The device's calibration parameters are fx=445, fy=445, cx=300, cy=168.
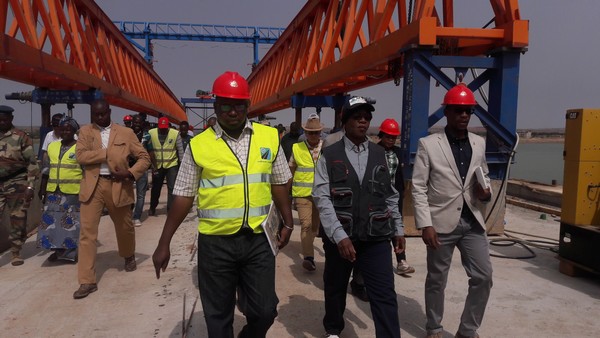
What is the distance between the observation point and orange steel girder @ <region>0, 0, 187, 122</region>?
6180 mm

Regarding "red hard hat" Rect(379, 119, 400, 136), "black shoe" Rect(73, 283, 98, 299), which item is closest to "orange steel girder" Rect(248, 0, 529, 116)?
"red hard hat" Rect(379, 119, 400, 136)

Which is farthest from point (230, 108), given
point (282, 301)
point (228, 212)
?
point (282, 301)

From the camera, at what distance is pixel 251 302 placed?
106 inches

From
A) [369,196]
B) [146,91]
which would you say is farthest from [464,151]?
[146,91]

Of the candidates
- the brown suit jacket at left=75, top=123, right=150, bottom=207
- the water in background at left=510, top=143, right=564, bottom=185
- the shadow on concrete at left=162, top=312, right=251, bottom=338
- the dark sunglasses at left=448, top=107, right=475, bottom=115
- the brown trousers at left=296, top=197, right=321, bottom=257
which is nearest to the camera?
the dark sunglasses at left=448, top=107, right=475, bottom=115

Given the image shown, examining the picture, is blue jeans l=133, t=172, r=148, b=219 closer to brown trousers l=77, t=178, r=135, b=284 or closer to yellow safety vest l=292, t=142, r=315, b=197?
brown trousers l=77, t=178, r=135, b=284

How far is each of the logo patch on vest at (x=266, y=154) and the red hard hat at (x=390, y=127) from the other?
2261mm

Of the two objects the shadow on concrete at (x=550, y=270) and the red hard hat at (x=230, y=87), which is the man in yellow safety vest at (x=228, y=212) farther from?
the shadow on concrete at (x=550, y=270)

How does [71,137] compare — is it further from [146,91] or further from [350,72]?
[146,91]

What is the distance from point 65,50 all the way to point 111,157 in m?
5.36


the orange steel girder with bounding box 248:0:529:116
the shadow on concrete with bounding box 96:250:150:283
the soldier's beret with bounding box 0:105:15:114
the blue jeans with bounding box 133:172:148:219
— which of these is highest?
the orange steel girder with bounding box 248:0:529:116

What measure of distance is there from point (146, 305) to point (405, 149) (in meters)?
3.88

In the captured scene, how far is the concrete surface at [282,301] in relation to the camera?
3.63 m

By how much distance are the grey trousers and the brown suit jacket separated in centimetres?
317
